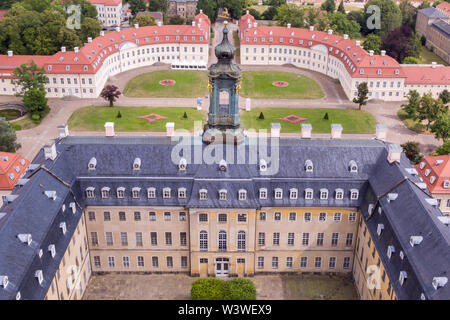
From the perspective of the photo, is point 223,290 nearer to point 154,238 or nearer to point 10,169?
point 154,238

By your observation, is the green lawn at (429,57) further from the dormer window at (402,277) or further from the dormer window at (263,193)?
the dormer window at (402,277)

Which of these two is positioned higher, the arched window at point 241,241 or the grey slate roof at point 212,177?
the grey slate roof at point 212,177

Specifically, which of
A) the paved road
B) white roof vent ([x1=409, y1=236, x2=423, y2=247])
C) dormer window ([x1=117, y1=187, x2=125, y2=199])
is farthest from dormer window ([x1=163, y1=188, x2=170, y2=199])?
A: the paved road

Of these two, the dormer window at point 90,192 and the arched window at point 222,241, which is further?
the arched window at point 222,241

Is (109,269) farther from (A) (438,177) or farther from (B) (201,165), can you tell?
(A) (438,177)

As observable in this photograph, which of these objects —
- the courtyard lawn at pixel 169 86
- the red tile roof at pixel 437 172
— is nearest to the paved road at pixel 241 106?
the courtyard lawn at pixel 169 86

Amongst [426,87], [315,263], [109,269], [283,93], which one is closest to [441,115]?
[426,87]

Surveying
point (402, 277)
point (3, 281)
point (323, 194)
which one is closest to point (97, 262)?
point (3, 281)
